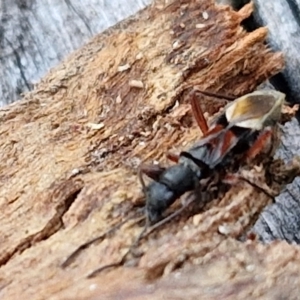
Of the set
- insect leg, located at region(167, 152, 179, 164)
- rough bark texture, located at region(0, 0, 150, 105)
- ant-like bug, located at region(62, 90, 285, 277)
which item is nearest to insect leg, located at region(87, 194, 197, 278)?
ant-like bug, located at region(62, 90, 285, 277)

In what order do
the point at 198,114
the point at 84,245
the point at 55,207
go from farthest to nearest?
the point at 198,114 → the point at 55,207 → the point at 84,245

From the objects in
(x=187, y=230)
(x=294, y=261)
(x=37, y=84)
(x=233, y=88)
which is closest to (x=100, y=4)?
(x=37, y=84)

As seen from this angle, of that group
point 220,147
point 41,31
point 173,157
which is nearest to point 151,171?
point 173,157

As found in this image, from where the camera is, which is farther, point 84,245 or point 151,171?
point 151,171

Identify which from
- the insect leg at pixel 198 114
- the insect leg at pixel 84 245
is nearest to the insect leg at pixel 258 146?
the insect leg at pixel 198 114

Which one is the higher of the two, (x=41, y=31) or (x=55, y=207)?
(x=41, y=31)

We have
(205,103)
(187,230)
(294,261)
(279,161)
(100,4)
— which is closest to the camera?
(294,261)

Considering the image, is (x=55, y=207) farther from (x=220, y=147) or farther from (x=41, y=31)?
Result: (x=41, y=31)

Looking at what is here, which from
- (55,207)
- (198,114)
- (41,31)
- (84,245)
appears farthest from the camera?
(41,31)

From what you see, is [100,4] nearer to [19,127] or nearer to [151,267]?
[19,127]
